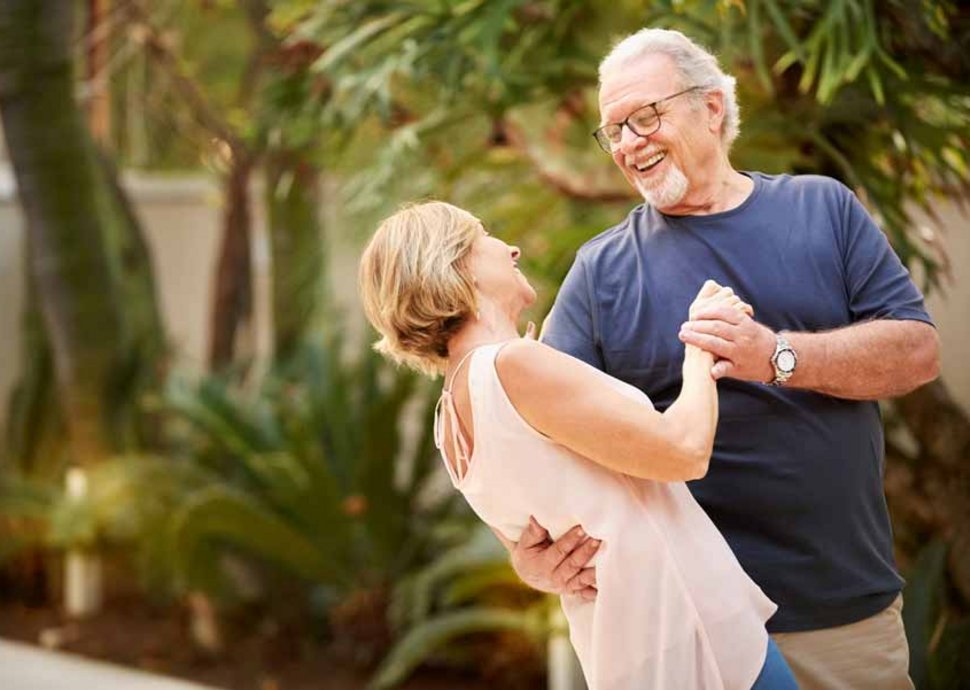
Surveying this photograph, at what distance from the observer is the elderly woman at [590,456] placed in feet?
8.09

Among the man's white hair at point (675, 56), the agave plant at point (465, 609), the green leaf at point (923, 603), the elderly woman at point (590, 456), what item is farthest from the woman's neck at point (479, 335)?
the agave plant at point (465, 609)

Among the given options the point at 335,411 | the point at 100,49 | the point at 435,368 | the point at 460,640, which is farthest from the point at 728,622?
the point at 100,49

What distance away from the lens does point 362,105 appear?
17.0ft

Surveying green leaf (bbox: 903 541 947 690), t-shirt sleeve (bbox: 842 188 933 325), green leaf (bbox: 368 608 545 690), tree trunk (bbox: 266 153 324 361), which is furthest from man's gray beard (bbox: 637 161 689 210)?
tree trunk (bbox: 266 153 324 361)

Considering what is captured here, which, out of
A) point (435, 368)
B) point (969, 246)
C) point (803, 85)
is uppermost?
point (803, 85)

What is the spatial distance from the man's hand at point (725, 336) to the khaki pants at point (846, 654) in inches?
26.3

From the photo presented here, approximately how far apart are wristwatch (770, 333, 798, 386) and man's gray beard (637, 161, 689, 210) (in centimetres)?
39

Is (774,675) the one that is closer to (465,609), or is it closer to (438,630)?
(438,630)

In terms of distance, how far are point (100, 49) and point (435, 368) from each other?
Result: 7.72 m

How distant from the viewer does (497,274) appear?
2652 mm

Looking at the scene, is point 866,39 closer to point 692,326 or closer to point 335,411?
point 692,326

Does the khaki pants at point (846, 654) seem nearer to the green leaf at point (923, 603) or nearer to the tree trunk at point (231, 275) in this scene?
the green leaf at point (923, 603)

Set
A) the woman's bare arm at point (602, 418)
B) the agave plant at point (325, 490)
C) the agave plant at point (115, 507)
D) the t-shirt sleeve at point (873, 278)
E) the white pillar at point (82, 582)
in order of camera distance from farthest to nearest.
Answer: the white pillar at point (82, 582), the agave plant at point (115, 507), the agave plant at point (325, 490), the t-shirt sleeve at point (873, 278), the woman's bare arm at point (602, 418)

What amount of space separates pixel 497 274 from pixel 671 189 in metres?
0.50
